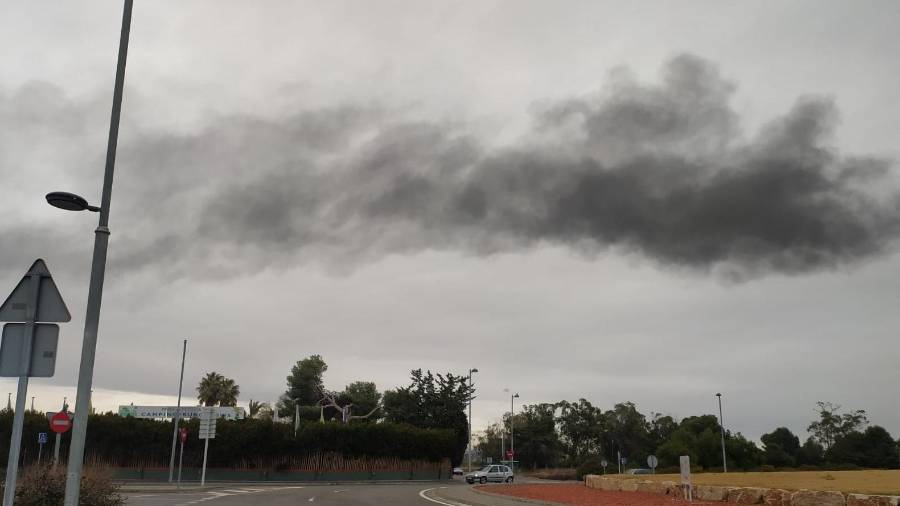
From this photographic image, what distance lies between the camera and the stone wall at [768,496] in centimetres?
1867

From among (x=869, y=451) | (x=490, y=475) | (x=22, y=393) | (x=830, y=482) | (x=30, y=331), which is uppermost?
(x=30, y=331)

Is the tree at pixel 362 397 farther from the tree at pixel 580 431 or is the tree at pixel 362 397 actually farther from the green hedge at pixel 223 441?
the green hedge at pixel 223 441

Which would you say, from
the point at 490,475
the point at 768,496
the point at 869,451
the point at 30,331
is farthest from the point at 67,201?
the point at 869,451

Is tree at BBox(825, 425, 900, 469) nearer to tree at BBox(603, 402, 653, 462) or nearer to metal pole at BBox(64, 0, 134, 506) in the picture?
tree at BBox(603, 402, 653, 462)

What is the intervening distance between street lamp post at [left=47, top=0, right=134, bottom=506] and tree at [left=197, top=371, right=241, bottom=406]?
291ft

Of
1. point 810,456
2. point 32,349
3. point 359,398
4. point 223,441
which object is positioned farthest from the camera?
point 359,398

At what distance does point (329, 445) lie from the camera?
56469 mm

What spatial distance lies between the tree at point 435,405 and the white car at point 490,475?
22.9m

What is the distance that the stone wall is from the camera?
735 inches

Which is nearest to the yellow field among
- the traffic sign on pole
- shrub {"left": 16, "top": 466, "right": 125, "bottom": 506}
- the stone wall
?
the stone wall

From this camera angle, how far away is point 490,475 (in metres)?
53.3

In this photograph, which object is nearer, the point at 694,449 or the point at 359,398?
the point at 694,449

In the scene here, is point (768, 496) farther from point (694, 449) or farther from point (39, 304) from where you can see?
point (694, 449)

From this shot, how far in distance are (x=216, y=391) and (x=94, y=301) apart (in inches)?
3559
